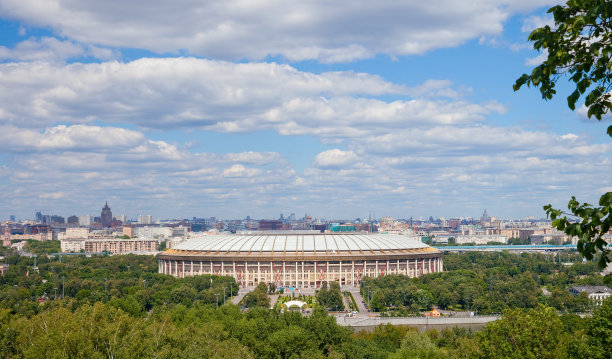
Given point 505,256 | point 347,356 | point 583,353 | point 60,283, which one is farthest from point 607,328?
point 505,256

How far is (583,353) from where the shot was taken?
2684 cm

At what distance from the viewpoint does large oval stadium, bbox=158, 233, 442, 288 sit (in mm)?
99312

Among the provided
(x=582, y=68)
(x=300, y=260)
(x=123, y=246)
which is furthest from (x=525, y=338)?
(x=123, y=246)

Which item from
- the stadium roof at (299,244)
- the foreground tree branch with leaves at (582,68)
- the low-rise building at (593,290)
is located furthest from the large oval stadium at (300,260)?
the foreground tree branch with leaves at (582,68)

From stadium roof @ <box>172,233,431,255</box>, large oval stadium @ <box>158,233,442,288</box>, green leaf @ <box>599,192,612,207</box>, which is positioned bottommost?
large oval stadium @ <box>158,233,442,288</box>

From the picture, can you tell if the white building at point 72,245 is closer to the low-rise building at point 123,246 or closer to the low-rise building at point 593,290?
the low-rise building at point 123,246

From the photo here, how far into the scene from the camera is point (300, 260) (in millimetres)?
98688

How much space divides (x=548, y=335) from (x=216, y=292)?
54.9m

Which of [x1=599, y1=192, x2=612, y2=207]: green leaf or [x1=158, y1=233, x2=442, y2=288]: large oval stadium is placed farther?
[x1=158, y1=233, x2=442, y2=288]: large oval stadium

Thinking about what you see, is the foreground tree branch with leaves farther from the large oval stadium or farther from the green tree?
the large oval stadium

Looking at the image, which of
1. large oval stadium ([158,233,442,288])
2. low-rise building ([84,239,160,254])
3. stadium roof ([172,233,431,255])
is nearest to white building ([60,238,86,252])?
low-rise building ([84,239,160,254])

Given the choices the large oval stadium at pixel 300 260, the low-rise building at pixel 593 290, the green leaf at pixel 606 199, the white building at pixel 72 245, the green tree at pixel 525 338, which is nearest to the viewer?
the green leaf at pixel 606 199

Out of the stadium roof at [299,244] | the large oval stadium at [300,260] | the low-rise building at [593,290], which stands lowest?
the low-rise building at [593,290]

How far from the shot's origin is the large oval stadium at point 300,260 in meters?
99.3
